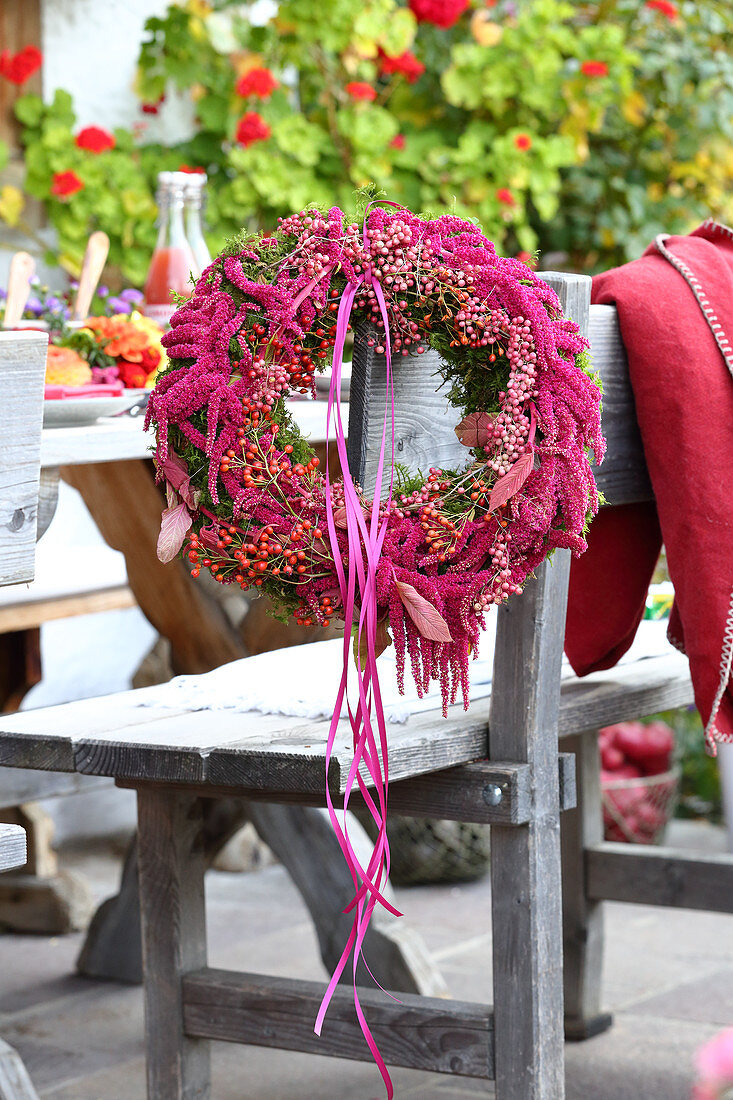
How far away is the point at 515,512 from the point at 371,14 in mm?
2501

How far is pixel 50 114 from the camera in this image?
3102 mm

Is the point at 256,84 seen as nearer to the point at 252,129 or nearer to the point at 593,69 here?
the point at 252,129

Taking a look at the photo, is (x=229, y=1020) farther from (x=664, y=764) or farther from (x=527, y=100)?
(x=527, y=100)

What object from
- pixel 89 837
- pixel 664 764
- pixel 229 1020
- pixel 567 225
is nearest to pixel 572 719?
pixel 229 1020

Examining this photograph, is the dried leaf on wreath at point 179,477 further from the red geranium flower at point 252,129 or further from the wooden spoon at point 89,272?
the red geranium flower at point 252,129

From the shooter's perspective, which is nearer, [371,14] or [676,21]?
[371,14]

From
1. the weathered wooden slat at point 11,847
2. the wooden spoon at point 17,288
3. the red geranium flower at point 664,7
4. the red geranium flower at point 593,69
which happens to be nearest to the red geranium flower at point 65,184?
the wooden spoon at point 17,288

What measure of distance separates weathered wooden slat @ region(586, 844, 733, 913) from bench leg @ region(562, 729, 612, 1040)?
0.07 feet

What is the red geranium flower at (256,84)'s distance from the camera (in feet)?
10.5

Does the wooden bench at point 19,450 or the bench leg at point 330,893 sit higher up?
the wooden bench at point 19,450

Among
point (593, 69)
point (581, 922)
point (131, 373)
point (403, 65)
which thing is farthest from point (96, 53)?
point (581, 922)

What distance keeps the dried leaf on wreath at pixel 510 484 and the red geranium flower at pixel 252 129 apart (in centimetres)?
229

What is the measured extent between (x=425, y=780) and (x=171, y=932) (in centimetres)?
37

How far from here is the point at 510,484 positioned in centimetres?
112
